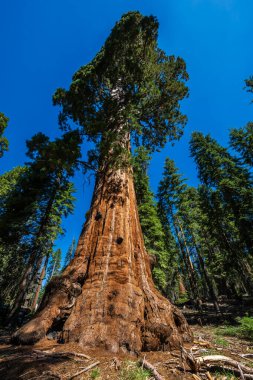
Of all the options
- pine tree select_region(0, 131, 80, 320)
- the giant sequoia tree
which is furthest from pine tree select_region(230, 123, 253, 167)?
pine tree select_region(0, 131, 80, 320)

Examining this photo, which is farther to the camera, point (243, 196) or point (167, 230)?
point (167, 230)

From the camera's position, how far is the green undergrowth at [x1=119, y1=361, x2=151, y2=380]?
8.30 feet

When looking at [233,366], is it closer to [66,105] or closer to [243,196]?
[66,105]

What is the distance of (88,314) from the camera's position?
410 cm

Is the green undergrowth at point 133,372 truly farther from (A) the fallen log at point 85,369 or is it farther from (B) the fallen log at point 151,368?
(A) the fallen log at point 85,369

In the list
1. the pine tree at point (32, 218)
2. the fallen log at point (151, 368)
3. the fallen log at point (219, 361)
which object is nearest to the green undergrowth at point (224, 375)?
the fallen log at point (219, 361)

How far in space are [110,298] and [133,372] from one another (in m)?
1.68

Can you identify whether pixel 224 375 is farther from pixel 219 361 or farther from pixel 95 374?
pixel 95 374

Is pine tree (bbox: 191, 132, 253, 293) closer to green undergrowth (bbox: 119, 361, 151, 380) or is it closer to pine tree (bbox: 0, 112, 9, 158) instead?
green undergrowth (bbox: 119, 361, 151, 380)

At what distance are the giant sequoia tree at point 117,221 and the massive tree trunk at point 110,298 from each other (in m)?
0.02

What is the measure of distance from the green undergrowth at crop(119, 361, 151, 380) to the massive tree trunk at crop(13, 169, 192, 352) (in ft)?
2.08

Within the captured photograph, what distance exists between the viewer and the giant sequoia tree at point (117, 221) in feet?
13.2

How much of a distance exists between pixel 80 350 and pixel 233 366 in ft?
8.33

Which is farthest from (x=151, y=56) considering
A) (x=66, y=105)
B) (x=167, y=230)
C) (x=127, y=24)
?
(x=167, y=230)
